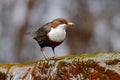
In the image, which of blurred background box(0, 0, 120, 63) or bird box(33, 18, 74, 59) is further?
blurred background box(0, 0, 120, 63)

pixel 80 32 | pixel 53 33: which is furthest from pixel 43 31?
pixel 80 32

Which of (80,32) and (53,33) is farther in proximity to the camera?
(80,32)

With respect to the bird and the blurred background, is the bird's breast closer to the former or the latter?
the bird

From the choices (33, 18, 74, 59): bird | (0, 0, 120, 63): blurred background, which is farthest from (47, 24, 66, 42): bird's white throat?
(0, 0, 120, 63): blurred background

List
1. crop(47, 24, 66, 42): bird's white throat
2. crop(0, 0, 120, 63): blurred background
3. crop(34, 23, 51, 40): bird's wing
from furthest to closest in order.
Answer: crop(0, 0, 120, 63): blurred background
crop(34, 23, 51, 40): bird's wing
crop(47, 24, 66, 42): bird's white throat

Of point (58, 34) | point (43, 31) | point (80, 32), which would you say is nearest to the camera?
point (58, 34)

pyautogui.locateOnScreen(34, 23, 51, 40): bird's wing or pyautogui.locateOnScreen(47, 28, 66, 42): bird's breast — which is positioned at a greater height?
pyautogui.locateOnScreen(34, 23, 51, 40): bird's wing

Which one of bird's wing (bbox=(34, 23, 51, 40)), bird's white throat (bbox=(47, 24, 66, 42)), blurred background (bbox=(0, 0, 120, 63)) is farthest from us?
blurred background (bbox=(0, 0, 120, 63))

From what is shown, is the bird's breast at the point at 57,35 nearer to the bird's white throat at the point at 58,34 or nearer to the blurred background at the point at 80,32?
the bird's white throat at the point at 58,34

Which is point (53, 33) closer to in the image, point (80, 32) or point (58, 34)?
point (58, 34)

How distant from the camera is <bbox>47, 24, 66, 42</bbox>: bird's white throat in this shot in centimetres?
840

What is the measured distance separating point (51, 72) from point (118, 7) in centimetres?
932

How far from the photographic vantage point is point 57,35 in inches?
332

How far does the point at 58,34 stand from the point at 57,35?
0.06ft
